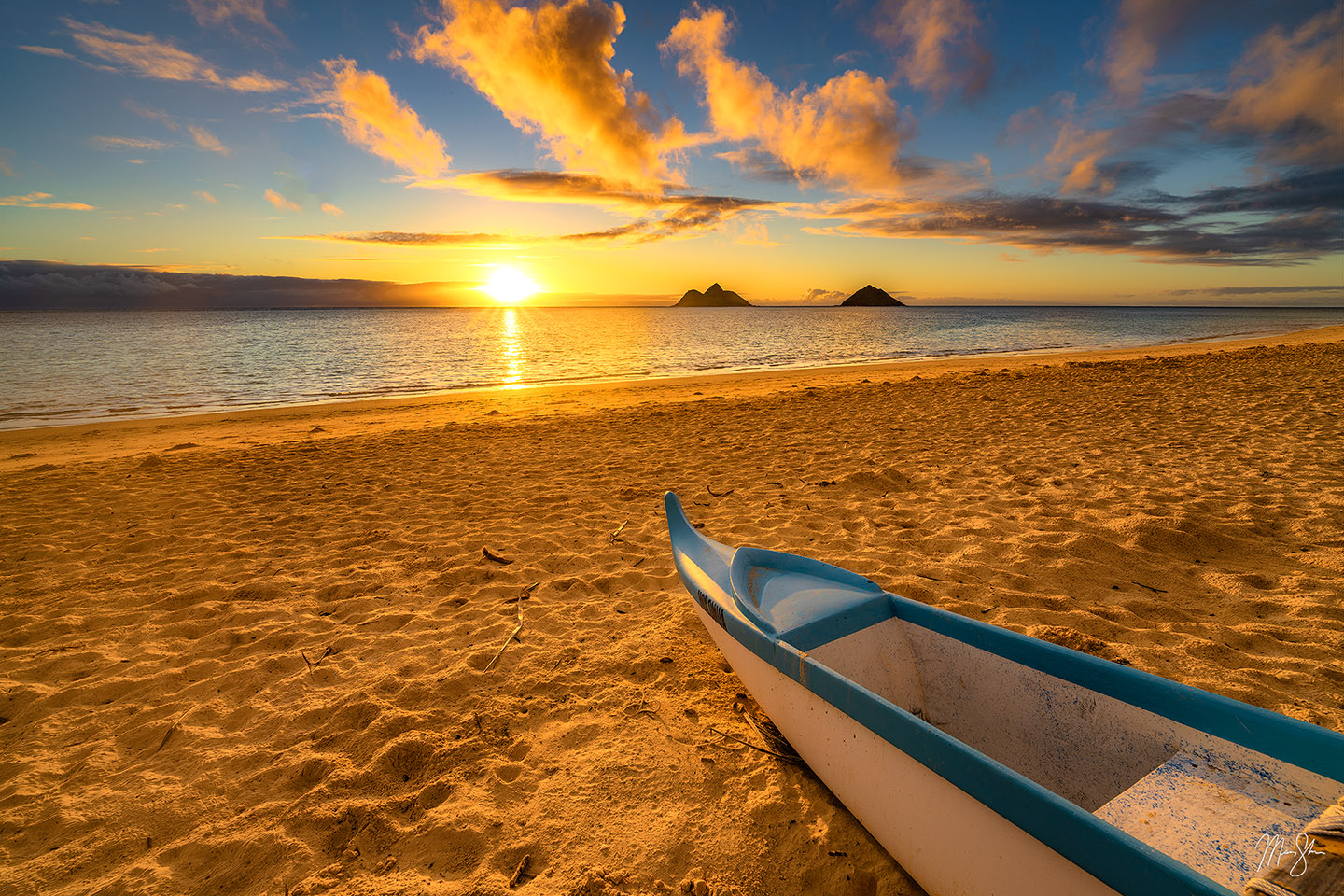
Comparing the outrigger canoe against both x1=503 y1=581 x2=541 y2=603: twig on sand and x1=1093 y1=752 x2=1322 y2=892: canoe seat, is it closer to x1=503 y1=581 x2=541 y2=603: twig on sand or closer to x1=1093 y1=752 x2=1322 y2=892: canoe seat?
x1=1093 y1=752 x2=1322 y2=892: canoe seat

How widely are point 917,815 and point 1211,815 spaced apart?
83 cm

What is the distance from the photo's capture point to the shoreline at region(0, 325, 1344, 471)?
392 inches

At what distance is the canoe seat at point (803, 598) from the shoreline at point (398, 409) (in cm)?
993

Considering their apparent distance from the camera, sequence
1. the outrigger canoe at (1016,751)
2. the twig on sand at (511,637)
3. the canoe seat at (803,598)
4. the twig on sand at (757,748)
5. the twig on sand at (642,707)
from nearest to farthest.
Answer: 1. the outrigger canoe at (1016,751)
2. the canoe seat at (803,598)
3. the twig on sand at (757,748)
4. the twig on sand at (642,707)
5. the twig on sand at (511,637)

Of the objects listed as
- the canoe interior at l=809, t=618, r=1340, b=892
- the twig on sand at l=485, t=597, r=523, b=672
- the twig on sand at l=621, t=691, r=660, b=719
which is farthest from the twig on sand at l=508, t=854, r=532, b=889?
the canoe interior at l=809, t=618, r=1340, b=892

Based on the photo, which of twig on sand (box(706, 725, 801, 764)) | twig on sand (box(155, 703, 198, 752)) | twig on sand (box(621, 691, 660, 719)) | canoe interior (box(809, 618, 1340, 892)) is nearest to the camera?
canoe interior (box(809, 618, 1340, 892))

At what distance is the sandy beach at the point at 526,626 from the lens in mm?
2252

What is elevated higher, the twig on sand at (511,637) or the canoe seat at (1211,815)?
the canoe seat at (1211,815)

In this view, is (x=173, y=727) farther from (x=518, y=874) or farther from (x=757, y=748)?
(x=757, y=748)

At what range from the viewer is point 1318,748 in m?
1.61

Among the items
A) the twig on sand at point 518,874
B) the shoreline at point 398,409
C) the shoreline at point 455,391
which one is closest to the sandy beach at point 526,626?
the twig on sand at point 518,874

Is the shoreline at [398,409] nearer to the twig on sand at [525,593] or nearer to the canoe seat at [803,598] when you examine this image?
the twig on sand at [525,593]

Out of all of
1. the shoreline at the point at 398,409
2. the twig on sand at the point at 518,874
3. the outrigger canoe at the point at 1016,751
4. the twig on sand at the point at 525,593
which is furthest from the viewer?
the shoreline at the point at 398,409

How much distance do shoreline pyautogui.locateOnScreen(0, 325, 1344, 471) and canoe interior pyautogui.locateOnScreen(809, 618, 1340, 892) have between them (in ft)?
35.4
